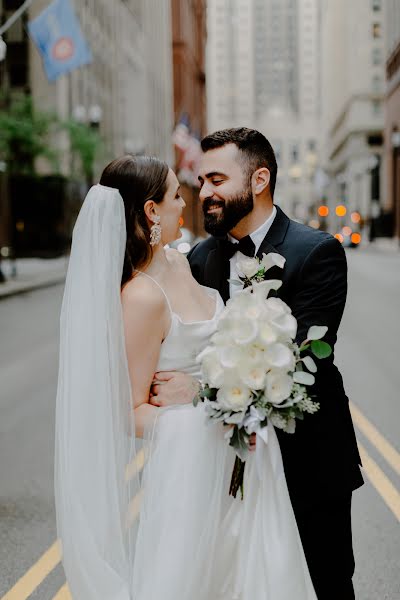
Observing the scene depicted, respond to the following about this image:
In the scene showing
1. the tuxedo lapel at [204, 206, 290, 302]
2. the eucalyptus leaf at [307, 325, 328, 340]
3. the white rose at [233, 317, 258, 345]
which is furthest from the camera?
the tuxedo lapel at [204, 206, 290, 302]

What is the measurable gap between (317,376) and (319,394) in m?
0.07

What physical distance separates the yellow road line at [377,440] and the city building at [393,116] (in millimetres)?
Answer: 60098

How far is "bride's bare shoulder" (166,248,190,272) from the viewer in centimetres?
354

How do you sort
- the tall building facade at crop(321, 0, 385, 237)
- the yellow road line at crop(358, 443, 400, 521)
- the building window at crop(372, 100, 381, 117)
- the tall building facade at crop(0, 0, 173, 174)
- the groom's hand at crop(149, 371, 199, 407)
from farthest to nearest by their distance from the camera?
the building window at crop(372, 100, 381, 117), the tall building facade at crop(321, 0, 385, 237), the tall building facade at crop(0, 0, 173, 174), the yellow road line at crop(358, 443, 400, 521), the groom's hand at crop(149, 371, 199, 407)

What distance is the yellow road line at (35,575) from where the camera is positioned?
169 inches

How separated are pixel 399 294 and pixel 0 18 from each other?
36738mm

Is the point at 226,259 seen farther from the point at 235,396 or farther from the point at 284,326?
the point at 235,396

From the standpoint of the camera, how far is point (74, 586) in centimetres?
333

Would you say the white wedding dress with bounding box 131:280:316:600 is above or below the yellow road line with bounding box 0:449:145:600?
above

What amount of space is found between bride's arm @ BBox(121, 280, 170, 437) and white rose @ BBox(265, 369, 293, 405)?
1.84 feet

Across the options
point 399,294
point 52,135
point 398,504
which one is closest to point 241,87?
point 52,135

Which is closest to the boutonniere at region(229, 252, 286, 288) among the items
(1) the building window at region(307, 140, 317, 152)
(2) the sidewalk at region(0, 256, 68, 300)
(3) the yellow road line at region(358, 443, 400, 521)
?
(3) the yellow road line at region(358, 443, 400, 521)

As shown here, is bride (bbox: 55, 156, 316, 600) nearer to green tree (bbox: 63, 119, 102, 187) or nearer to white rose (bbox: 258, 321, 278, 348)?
white rose (bbox: 258, 321, 278, 348)

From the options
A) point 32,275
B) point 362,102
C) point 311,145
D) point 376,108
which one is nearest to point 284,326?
point 32,275
